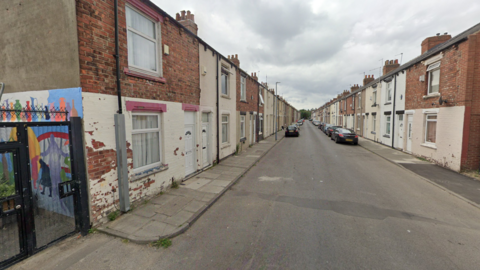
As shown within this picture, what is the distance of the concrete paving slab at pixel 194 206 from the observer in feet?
17.5

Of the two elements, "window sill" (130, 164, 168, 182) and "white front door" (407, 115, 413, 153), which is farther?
"white front door" (407, 115, 413, 153)

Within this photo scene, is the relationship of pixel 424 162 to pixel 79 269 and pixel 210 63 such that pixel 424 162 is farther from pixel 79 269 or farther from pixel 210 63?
pixel 79 269

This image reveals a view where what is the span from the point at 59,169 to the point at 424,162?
15.4 m

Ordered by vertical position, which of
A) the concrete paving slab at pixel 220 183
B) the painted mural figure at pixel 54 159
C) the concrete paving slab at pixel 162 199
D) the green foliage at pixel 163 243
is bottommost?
the green foliage at pixel 163 243

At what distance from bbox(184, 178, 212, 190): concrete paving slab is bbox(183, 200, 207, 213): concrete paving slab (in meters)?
1.18

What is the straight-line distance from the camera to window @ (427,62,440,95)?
11.0 m

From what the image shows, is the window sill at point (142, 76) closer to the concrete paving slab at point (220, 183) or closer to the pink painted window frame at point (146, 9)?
the pink painted window frame at point (146, 9)

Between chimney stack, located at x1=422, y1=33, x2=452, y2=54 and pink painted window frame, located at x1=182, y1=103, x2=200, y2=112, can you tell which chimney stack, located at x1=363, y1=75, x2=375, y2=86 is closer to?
chimney stack, located at x1=422, y1=33, x2=452, y2=54

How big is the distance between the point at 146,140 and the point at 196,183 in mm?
2446

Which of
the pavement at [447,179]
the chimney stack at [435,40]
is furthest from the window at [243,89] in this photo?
the chimney stack at [435,40]

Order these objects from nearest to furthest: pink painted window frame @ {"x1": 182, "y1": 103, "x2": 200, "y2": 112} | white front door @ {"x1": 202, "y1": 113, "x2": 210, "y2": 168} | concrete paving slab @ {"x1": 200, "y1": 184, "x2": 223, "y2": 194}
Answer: concrete paving slab @ {"x1": 200, "y1": 184, "x2": 223, "y2": 194} → pink painted window frame @ {"x1": 182, "y1": 103, "x2": 200, "y2": 112} → white front door @ {"x1": 202, "y1": 113, "x2": 210, "y2": 168}

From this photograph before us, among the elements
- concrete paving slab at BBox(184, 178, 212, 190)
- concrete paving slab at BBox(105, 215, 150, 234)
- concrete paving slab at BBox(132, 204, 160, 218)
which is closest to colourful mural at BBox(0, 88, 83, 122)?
concrete paving slab at BBox(105, 215, 150, 234)

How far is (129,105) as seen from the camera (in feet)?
16.9

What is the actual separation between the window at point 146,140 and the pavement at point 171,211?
3.66 ft
